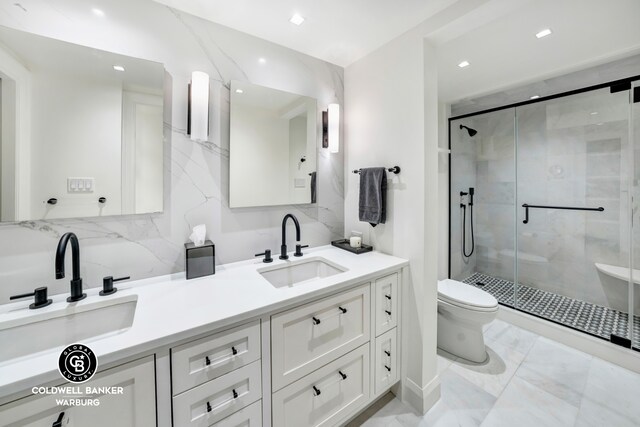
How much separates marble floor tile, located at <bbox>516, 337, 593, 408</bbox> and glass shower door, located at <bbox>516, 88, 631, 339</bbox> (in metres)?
0.28

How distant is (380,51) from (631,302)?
277cm

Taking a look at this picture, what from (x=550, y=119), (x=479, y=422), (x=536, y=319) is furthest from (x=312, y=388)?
(x=550, y=119)

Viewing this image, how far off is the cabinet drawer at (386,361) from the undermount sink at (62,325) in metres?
1.31

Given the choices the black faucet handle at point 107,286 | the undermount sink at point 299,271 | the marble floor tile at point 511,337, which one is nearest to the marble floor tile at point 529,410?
the marble floor tile at point 511,337

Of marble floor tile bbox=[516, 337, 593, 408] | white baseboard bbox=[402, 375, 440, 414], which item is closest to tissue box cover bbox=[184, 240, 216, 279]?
white baseboard bbox=[402, 375, 440, 414]

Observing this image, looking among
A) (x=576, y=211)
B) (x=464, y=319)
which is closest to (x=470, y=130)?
(x=576, y=211)

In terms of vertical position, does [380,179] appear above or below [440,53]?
below

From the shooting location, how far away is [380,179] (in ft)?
5.56

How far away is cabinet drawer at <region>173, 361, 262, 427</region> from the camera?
0.87 m

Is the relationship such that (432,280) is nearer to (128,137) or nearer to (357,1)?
(357,1)

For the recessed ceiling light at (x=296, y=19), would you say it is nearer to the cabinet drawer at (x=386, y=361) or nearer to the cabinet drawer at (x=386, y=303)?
the cabinet drawer at (x=386, y=303)

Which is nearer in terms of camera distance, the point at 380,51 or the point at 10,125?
the point at 10,125

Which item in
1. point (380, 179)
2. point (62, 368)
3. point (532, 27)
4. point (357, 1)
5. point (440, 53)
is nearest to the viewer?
point (62, 368)

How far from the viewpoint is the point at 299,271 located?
5.54 feet
